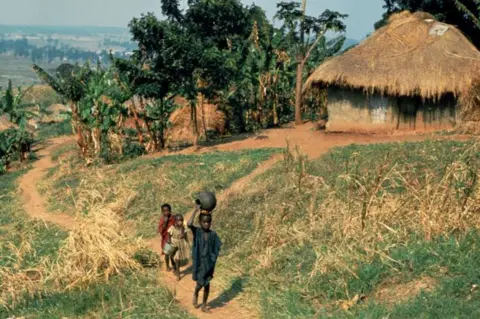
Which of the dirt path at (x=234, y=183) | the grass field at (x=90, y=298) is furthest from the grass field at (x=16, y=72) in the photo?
the grass field at (x=90, y=298)

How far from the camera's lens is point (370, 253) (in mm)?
8477

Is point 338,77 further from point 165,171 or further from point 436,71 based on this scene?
point 165,171

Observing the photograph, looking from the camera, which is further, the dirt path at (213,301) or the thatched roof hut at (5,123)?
the thatched roof hut at (5,123)

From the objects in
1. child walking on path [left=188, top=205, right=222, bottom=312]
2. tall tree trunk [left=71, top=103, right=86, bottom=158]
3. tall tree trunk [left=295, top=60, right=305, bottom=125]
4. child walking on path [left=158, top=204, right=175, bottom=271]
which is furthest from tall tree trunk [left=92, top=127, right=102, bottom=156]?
child walking on path [left=188, top=205, right=222, bottom=312]

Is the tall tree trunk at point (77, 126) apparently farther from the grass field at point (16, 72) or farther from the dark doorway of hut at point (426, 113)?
the grass field at point (16, 72)

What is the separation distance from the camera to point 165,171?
56.7 feet

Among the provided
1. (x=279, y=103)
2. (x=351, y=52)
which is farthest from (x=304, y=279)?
(x=279, y=103)

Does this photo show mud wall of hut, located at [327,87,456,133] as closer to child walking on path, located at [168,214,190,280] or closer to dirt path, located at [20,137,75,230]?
dirt path, located at [20,137,75,230]

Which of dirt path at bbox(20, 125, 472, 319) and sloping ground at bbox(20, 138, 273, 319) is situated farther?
dirt path at bbox(20, 125, 472, 319)

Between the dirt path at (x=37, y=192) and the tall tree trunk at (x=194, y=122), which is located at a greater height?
the tall tree trunk at (x=194, y=122)

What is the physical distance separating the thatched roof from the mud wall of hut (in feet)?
1.80

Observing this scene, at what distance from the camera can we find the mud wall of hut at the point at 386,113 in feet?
63.9

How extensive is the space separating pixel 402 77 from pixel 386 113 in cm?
146

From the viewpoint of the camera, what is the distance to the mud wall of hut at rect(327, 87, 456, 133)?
766 inches
